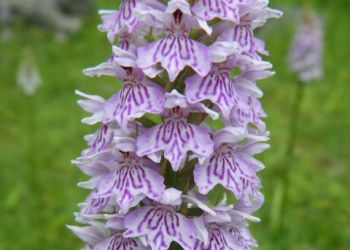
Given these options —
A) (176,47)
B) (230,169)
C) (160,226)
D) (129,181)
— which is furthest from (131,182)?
(176,47)

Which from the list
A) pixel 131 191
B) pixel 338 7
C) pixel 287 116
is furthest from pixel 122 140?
pixel 338 7

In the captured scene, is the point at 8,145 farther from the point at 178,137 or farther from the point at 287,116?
the point at 178,137

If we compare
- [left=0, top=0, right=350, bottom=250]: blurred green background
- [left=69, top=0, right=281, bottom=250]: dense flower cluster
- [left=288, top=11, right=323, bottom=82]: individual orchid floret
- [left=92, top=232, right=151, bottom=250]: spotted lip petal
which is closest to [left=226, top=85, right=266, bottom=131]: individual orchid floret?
[left=69, top=0, right=281, bottom=250]: dense flower cluster

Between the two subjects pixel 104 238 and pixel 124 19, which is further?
pixel 104 238

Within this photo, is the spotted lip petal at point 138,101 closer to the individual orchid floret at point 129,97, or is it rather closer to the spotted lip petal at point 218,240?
→ the individual orchid floret at point 129,97

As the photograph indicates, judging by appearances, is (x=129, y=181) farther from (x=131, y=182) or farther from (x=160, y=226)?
(x=160, y=226)

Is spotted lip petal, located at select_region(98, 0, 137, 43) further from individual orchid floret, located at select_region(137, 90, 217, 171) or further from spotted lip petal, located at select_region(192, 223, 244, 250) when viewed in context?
spotted lip petal, located at select_region(192, 223, 244, 250)

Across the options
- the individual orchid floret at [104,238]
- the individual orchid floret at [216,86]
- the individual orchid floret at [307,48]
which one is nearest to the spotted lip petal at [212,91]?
the individual orchid floret at [216,86]
